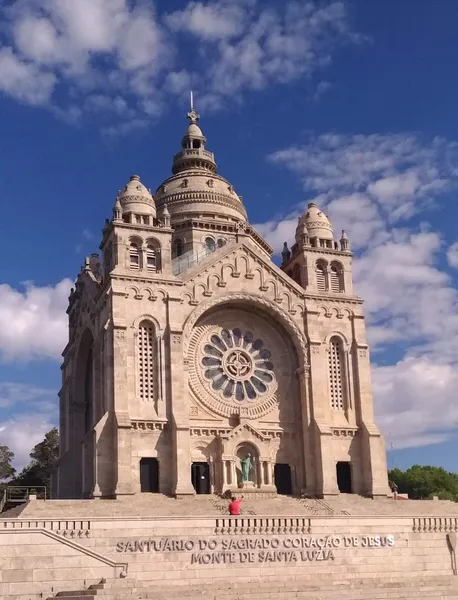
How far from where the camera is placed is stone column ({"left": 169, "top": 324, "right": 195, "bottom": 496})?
1695 inches

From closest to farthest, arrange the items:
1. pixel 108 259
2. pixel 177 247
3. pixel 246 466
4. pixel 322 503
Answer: pixel 322 503 < pixel 246 466 < pixel 108 259 < pixel 177 247

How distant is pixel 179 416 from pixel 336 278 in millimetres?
14719

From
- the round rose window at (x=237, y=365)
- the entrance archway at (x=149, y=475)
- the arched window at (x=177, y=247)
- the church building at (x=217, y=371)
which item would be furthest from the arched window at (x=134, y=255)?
the entrance archway at (x=149, y=475)

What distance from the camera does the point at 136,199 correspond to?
Answer: 49.0 m

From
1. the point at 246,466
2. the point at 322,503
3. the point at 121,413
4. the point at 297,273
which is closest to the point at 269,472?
the point at 246,466

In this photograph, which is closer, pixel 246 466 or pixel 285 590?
pixel 285 590

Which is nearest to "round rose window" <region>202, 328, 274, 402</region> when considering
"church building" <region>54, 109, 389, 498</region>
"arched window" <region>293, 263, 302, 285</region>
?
"church building" <region>54, 109, 389, 498</region>

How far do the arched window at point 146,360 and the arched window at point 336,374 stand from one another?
37.2ft

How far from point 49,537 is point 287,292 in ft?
78.2

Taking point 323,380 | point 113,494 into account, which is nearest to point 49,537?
point 113,494

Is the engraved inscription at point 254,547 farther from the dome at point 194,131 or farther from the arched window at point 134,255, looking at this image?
the dome at point 194,131

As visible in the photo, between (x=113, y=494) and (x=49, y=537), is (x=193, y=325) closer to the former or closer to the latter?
(x=113, y=494)

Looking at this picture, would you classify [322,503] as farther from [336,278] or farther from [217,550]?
[336,278]

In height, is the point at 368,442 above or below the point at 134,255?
below
